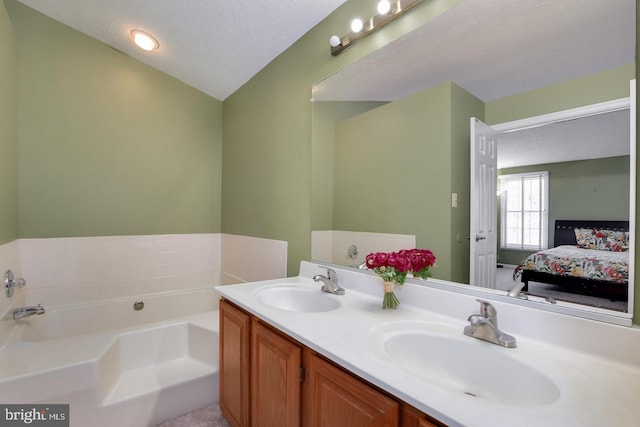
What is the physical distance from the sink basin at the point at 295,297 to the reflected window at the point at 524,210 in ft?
2.88

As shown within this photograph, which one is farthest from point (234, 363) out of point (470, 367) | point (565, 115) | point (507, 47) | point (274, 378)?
point (507, 47)

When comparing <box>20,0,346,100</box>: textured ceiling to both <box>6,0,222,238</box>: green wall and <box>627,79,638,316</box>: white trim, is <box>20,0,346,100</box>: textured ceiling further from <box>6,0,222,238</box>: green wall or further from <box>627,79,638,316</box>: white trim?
Result: <box>627,79,638,316</box>: white trim

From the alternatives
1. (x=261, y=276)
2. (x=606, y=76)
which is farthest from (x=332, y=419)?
(x=261, y=276)

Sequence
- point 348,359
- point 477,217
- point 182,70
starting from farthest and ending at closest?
point 182,70, point 477,217, point 348,359

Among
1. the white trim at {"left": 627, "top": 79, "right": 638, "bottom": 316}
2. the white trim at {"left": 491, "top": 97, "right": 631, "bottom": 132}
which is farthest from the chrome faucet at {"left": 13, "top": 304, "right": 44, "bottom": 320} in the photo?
the white trim at {"left": 627, "top": 79, "right": 638, "bottom": 316}

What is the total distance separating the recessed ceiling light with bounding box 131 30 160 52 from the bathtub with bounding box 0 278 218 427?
199cm

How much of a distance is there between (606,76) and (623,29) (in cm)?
→ 14

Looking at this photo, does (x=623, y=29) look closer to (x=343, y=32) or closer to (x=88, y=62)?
(x=343, y=32)

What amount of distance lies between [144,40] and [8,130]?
112 cm

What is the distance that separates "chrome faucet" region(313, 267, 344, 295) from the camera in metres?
1.54

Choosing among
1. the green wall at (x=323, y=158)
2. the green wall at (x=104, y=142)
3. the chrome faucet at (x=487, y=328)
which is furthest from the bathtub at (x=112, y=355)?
the chrome faucet at (x=487, y=328)

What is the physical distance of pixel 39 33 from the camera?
2209mm

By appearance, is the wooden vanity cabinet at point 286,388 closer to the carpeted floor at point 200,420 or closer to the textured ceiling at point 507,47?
the carpeted floor at point 200,420

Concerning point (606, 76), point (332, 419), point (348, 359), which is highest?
point (606, 76)
